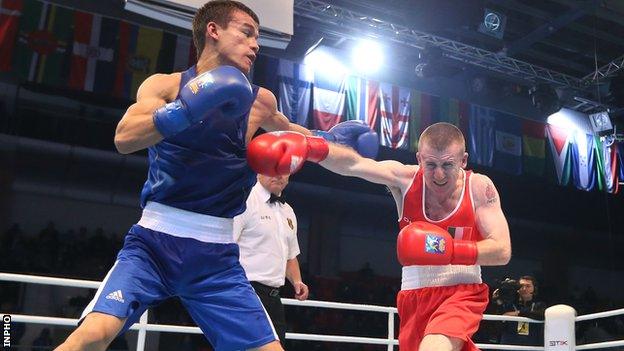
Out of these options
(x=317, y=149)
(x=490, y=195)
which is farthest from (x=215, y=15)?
(x=490, y=195)

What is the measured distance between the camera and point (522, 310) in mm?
4461

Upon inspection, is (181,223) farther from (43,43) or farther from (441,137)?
(43,43)

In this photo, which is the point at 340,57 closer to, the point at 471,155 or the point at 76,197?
the point at 471,155

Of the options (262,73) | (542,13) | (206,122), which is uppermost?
(542,13)

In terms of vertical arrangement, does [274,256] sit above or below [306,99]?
below

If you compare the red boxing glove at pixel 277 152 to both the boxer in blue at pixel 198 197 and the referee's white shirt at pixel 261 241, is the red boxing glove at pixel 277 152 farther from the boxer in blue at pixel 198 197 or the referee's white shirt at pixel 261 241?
Answer: the referee's white shirt at pixel 261 241

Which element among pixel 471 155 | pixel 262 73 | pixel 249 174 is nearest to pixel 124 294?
pixel 249 174

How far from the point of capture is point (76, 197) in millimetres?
9359

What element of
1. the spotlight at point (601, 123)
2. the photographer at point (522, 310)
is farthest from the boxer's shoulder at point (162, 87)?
the spotlight at point (601, 123)

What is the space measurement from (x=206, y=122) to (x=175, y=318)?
6670mm

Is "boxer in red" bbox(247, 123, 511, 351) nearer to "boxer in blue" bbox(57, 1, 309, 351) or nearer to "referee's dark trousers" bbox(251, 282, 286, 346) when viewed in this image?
"boxer in blue" bbox(57, 1, 309, 351)

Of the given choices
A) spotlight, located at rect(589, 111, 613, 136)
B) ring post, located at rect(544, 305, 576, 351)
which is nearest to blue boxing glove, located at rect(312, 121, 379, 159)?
ring post, located at rect(544, 305, 576, 351)

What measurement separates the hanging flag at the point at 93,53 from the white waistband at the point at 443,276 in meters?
5.97

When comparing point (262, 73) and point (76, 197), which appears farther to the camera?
point (76, 197)
